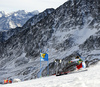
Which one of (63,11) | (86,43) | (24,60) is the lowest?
(24,60)

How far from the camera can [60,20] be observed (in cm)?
12694

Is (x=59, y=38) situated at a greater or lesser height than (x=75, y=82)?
greater

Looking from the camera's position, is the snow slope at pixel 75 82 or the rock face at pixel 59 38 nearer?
the snow slope at pixel 75 82

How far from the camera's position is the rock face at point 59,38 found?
323 feet

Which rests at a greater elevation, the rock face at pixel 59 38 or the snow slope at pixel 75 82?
the rock face at pixel 59 38

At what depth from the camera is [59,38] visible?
376 ft

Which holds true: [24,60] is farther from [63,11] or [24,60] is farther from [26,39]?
[63,11]

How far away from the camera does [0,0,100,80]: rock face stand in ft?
323

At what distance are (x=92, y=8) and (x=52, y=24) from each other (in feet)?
92.4

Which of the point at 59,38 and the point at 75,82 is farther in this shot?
the point at 59,38

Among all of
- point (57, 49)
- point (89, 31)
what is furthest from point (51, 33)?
point (89, 31)

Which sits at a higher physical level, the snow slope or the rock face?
the rock face

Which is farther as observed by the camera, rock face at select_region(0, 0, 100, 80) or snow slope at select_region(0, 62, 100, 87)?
rock face at select_region(0, 0, 100, 80)

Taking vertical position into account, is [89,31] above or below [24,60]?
above
